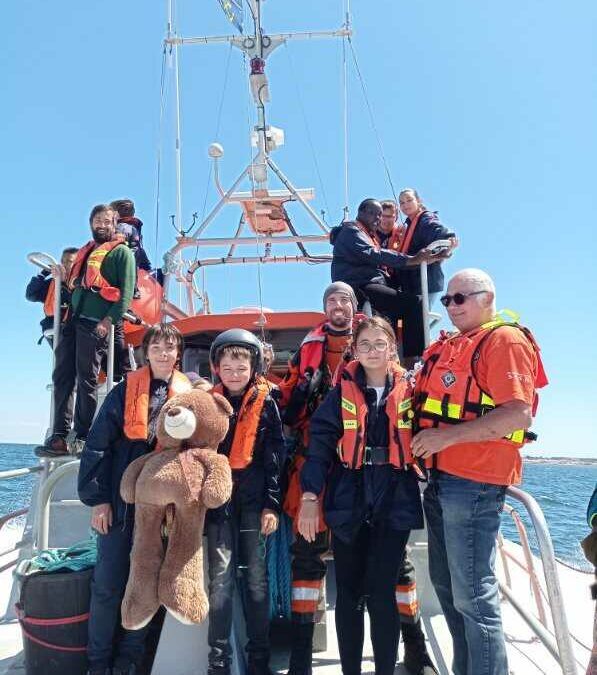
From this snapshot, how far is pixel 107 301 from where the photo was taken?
3885 mm

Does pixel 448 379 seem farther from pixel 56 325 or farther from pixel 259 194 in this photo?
pixel 259 194

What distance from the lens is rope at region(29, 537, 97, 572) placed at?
8.98 ft

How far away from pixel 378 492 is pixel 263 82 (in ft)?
20.5

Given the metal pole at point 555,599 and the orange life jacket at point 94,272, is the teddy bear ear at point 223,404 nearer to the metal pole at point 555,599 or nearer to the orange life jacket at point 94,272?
the metal pole at point 555,599

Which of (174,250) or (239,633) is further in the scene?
(174,250)

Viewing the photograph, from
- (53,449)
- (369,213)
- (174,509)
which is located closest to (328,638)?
(174,509)

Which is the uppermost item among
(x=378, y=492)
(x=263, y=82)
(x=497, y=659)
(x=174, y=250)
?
(x=263, y=82)

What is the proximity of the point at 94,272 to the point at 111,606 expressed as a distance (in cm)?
215

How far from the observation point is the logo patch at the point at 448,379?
2.37 meters

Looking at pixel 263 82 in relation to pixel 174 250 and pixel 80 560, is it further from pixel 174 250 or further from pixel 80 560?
pixel 80 560

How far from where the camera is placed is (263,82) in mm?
7191

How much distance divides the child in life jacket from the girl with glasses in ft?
0.92

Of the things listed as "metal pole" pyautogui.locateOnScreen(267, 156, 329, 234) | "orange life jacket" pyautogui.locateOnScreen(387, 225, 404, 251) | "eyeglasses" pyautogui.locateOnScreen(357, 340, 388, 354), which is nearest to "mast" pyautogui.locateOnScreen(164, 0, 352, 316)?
"metal pole" pyautogui.locateOnScreen(267, 156, 329, 234)

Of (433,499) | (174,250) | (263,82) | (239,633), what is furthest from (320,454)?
(263,82)
